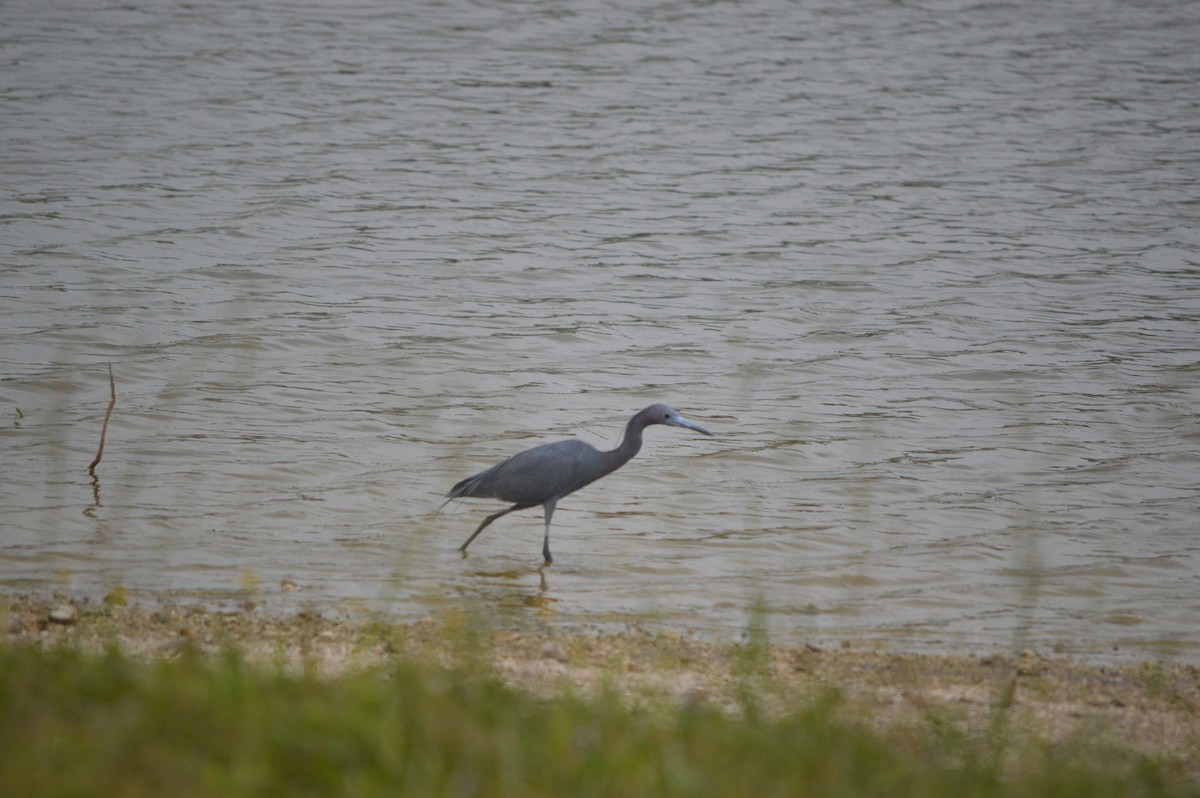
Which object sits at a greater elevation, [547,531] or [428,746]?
[428,746]

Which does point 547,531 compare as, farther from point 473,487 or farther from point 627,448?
point 627,448

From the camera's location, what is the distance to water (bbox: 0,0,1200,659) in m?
7.96

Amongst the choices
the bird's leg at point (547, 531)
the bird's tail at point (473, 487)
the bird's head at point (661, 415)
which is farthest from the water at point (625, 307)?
the bird's head at point (661, 415)

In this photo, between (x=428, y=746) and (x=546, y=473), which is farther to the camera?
(x=546, y=473)

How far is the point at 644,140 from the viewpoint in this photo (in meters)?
20.0

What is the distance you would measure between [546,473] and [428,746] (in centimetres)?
474

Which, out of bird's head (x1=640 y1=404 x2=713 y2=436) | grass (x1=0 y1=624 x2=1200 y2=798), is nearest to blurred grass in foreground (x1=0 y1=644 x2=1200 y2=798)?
grass (x1=0 y1=624 x2=1200 y2=798)

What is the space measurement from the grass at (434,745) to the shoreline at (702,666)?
40 cm

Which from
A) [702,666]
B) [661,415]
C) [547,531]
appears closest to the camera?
[702,666]

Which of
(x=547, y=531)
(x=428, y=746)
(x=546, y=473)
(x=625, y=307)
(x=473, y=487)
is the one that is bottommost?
(x=625, y=307)

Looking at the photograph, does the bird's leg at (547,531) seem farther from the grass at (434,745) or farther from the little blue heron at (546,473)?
the grass at (434,745)

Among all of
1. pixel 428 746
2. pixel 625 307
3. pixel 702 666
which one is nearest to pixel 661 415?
pixel 702 666

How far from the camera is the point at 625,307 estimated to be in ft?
46.8

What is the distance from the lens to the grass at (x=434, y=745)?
3477mm
